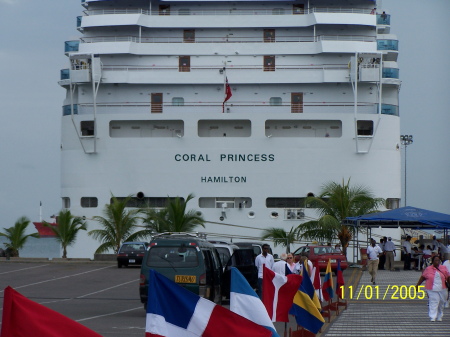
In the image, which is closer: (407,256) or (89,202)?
(407,256)

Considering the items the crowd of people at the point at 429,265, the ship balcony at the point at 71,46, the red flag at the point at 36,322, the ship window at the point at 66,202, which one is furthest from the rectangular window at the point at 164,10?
the red flag at the point at 36,322

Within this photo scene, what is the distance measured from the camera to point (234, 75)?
41719 mm

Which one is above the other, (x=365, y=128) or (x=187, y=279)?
(x=365, y=128)

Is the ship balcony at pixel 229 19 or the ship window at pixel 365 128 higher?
the ship balcony at pixel 229 19

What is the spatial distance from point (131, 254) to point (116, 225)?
3.31 m

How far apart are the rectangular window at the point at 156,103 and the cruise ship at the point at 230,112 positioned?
5 centimetres

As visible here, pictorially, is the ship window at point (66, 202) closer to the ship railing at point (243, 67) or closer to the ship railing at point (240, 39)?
the ship railing at point (243, 67)

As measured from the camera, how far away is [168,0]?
42.7m

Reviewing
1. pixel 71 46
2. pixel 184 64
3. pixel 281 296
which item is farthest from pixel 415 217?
pixel 71 46

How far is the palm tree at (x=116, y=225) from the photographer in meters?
39.4

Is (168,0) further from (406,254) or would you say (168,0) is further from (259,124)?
(406,254)

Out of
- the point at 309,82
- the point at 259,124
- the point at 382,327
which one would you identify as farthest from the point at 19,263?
the point at 382,327

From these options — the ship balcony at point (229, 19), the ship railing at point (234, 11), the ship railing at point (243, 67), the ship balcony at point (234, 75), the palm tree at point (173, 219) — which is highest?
the ship railing at point (234, 11)

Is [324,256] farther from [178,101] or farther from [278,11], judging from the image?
[278,11]
